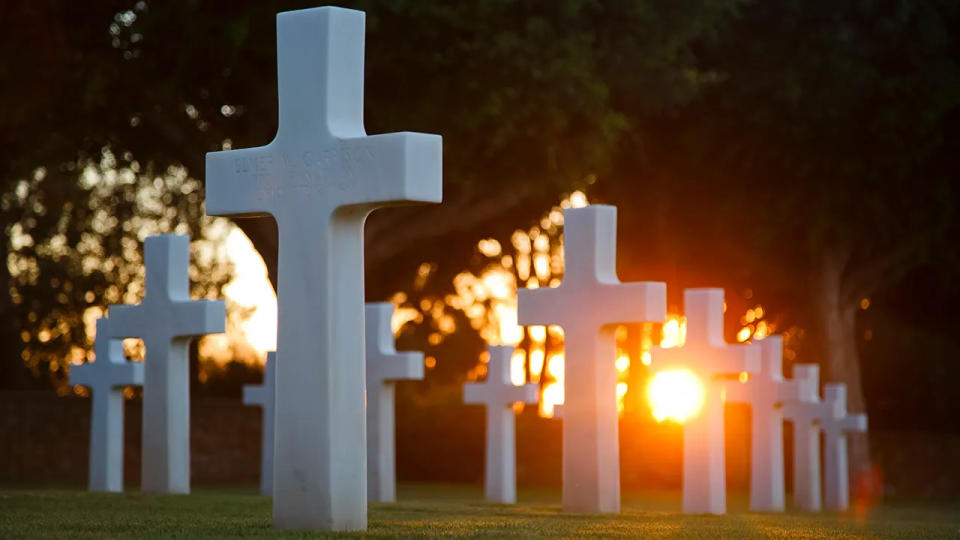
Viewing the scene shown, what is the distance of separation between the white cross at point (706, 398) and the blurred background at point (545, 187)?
658 centimetres

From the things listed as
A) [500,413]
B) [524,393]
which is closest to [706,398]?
[524,393]

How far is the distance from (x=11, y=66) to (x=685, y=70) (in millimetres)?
10731

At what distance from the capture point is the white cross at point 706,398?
19812mm

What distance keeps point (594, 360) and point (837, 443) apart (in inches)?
584

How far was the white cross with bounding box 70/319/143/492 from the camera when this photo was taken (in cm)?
2128

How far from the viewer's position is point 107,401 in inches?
853

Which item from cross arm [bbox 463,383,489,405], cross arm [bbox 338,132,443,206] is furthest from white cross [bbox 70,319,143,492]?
cross arm [bbox 338,132,443,206]

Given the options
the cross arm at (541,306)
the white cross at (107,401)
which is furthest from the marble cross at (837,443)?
the cross arm at (541,306)

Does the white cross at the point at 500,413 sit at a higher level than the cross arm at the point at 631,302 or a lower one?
lower

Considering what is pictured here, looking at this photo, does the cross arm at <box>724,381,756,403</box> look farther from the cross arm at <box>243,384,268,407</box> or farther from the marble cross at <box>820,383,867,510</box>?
the cross arm at <box>243,384,268,407</box>

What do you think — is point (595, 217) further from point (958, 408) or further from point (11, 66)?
point (958, 408)

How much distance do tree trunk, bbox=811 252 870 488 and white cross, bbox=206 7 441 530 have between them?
24237 millimetres

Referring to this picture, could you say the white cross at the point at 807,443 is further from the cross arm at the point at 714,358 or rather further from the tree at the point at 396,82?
the cross arm at the point at 714,358

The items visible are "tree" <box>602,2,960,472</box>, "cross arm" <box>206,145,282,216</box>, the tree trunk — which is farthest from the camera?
the tree trunk
